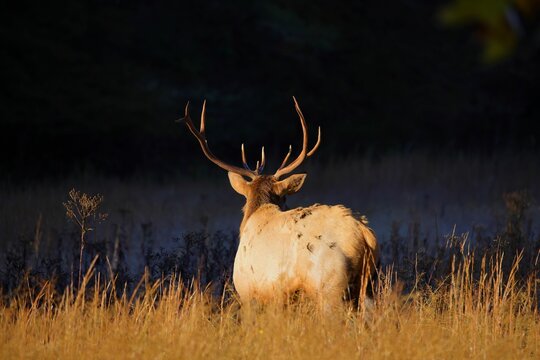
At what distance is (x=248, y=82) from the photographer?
73.2ft

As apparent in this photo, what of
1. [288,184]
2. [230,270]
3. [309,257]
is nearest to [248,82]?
[230,270]

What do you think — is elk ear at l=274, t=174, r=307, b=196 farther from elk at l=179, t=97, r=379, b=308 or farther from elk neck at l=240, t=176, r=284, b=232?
elk at l=179, t=97, r=379, b=308

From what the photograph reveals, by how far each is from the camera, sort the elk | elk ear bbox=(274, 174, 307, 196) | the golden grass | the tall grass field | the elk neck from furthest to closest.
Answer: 1. elk ear bbox=(274, 174, 307, 196)
2. the elk neck
3. the elk
4. the tall grass field
5. the golden grass

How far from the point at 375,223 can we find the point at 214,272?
18.2ft

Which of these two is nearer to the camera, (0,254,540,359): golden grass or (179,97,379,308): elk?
(0,254,540,359): golden grass

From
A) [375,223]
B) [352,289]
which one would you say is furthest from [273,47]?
[352,289]

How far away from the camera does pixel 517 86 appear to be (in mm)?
22516

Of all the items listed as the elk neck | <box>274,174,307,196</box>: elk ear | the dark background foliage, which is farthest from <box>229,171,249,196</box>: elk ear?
the dark background foliage

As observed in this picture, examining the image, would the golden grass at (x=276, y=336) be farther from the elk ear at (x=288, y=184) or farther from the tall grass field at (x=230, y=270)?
the elk ear at (x=288, y=184)

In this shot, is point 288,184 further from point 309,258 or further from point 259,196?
point 309,258

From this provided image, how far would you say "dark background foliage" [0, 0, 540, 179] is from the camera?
62.0ft

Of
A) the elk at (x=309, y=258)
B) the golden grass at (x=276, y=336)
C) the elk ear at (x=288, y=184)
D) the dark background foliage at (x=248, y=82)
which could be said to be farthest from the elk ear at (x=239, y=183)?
the dark background foliage at (x=248, y=82)

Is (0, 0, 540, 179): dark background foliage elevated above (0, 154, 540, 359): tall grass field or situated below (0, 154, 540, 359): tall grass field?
above

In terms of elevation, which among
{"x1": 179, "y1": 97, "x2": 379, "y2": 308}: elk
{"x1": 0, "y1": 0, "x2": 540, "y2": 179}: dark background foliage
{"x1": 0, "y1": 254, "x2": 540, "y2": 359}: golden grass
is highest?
{"x1": 0, "y1": 0, "x2": 540, "y2": 179}: dark background foliage
